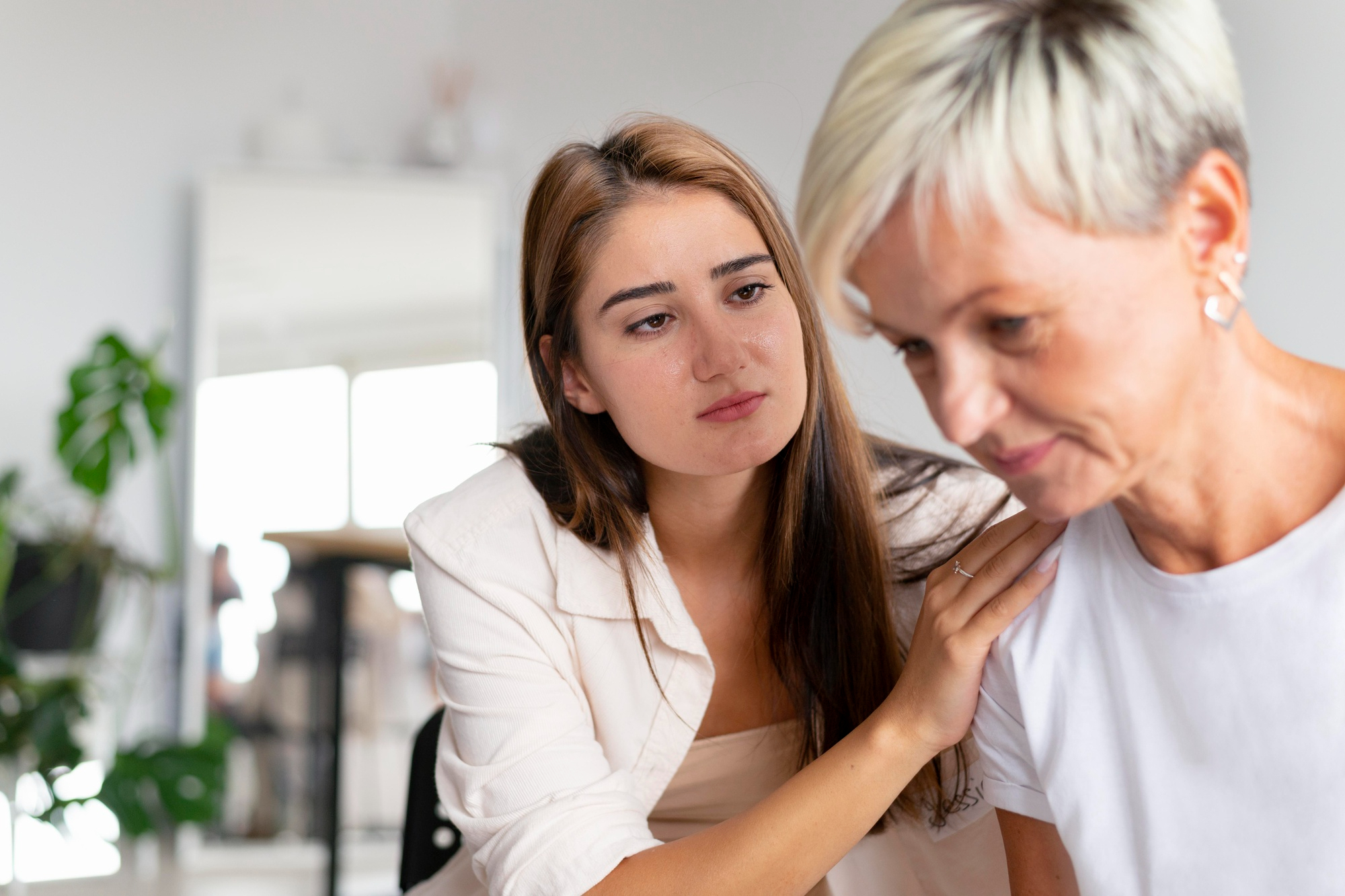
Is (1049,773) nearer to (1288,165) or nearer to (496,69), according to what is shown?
(1288,165)

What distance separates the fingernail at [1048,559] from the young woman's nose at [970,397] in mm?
244

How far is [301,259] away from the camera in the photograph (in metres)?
3.51

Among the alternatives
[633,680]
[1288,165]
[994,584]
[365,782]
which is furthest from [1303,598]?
[365,782]

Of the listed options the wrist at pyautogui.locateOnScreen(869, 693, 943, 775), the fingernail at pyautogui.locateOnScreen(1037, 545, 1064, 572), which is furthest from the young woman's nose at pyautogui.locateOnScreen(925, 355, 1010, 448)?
the wrist at pyautogui.locateOnScreen(869, 693, 943, 775)

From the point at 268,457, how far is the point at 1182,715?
117 inches

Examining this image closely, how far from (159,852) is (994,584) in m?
3.24

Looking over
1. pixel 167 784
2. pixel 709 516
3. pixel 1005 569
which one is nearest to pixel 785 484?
pixel 709 516

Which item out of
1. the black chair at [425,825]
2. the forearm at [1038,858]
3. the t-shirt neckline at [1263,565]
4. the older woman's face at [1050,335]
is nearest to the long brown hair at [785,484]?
the forearm at [1038,858]

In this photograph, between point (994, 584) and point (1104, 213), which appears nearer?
point (1104, 213)

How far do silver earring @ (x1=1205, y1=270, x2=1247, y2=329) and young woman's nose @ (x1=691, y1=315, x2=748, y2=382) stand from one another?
598 millimetres

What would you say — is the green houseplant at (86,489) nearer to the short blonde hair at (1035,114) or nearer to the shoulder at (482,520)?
the shoulder at (482,520)

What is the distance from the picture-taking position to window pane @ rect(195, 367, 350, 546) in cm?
341

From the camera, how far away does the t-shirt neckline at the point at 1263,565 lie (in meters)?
0.80

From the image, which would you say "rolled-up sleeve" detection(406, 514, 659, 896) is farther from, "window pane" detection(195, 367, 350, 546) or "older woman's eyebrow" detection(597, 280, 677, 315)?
"window pane" detection(195, 367, 350, 546)
